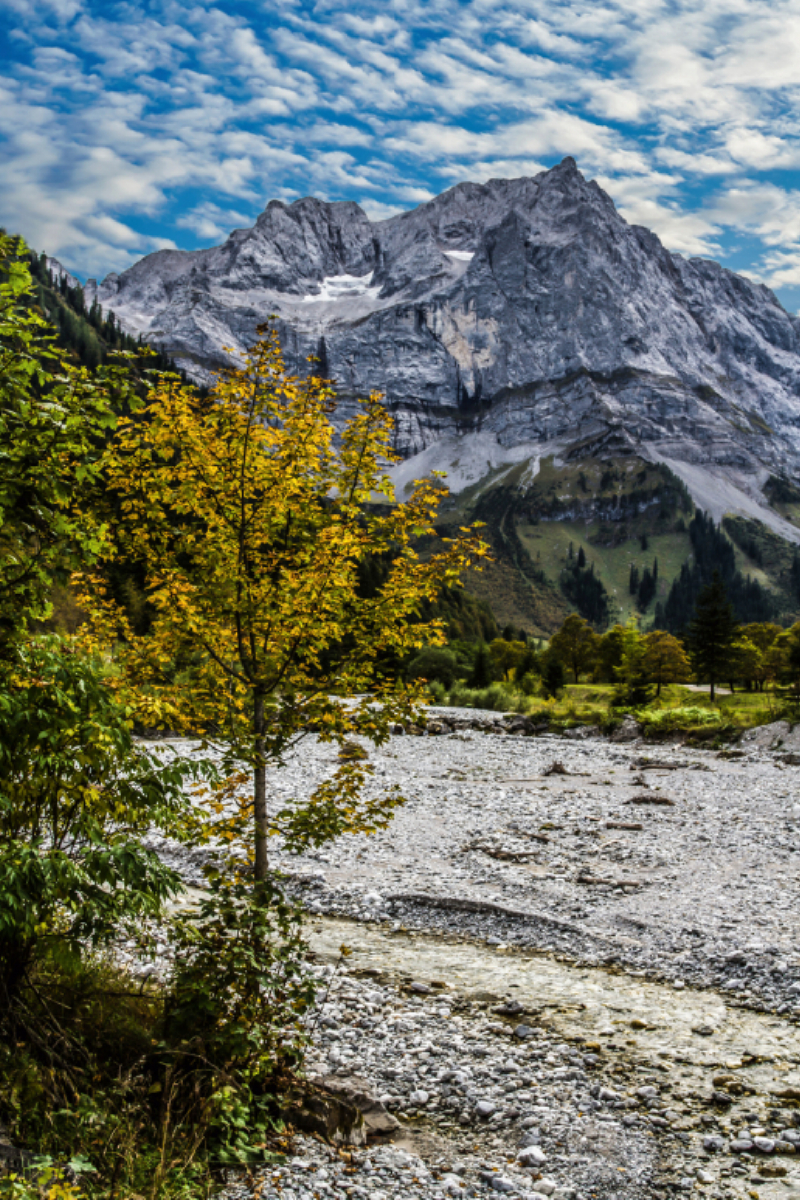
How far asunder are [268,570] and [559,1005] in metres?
7.47

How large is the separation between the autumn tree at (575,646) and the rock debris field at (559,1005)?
70.5 meters

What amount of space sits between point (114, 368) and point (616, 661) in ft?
290

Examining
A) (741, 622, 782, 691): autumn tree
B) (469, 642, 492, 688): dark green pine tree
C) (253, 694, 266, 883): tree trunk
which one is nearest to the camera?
(253, 694, 266, 883): tree trunk

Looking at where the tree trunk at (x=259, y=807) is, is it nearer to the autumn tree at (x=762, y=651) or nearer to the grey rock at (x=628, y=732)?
the grey rock at (x=628, y=732)

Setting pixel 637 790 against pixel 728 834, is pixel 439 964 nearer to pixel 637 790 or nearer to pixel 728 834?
pixel 728 834

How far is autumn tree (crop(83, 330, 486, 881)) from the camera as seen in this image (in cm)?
782

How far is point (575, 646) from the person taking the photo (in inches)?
3669

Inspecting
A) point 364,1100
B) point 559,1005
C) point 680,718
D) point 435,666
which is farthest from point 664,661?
point 364,1100

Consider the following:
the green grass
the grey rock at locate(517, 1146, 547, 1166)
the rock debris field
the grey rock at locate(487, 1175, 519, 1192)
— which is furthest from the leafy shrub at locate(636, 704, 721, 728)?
the grey rock at locate(487, 1175, 519, 1192)

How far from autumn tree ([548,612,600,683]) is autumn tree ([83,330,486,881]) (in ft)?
284

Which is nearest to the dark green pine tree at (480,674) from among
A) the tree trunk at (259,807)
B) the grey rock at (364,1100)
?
the tree trunk at (259,807)

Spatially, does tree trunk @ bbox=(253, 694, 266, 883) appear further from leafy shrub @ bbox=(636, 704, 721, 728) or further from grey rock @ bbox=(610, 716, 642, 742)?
leafy shrub @ bbox=(636, 704, 721, 728)

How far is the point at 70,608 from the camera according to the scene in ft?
252

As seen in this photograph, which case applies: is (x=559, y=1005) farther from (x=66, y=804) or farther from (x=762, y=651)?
(x=762, y=651)
